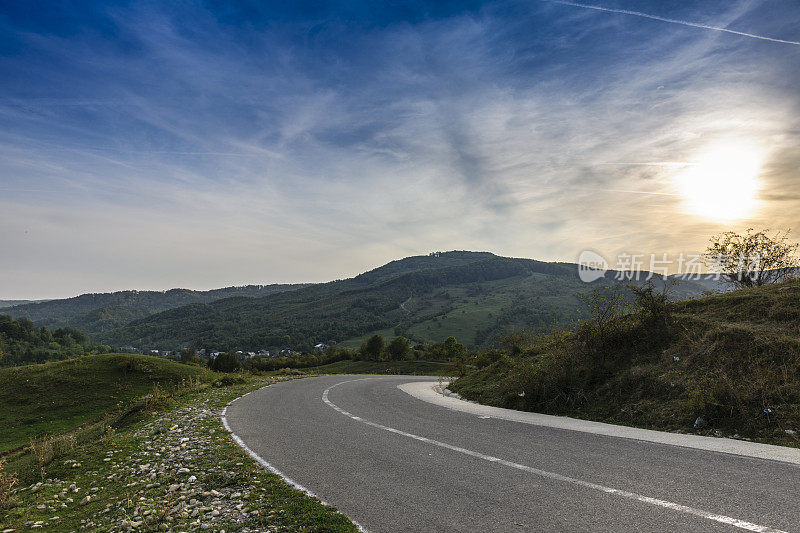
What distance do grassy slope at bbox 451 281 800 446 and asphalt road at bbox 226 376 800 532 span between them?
2.73 metres

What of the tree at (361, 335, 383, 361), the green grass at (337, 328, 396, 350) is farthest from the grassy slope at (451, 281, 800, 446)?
the green grass at (337, 328, 396, 350)

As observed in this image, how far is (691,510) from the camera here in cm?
479

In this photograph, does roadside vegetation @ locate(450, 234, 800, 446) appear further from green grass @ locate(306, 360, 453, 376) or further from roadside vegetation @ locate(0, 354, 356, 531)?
green grass @ locate(306, 360, 453, 376)

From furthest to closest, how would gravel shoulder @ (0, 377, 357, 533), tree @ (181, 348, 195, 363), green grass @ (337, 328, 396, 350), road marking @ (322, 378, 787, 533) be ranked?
green grass @ (337, 328, 396, 350) → tree @ (181, 348, 195, 363) → gravel shoulder @ (0, 377, 357, 533) → road marking @ (322, 378, 787, 533)

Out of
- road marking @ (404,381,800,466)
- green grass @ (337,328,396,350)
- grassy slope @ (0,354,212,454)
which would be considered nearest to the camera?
road marking @ (404,381,800,466)

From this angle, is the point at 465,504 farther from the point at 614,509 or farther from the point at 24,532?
the point at 24,532

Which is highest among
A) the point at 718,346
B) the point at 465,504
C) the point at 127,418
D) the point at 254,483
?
the point at 718,346

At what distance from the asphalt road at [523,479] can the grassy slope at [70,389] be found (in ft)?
78.6

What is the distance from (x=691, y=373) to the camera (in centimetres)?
1130

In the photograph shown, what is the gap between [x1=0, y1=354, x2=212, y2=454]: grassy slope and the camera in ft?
95.7

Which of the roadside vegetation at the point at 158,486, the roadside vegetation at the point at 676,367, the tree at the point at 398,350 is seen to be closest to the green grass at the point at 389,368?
the tree at the point at 398,350

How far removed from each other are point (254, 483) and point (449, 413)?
736 centimetres

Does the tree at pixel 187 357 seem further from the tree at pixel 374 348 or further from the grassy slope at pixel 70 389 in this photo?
the tree at pixel 374 348

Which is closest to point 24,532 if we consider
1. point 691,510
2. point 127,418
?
point 691,510
